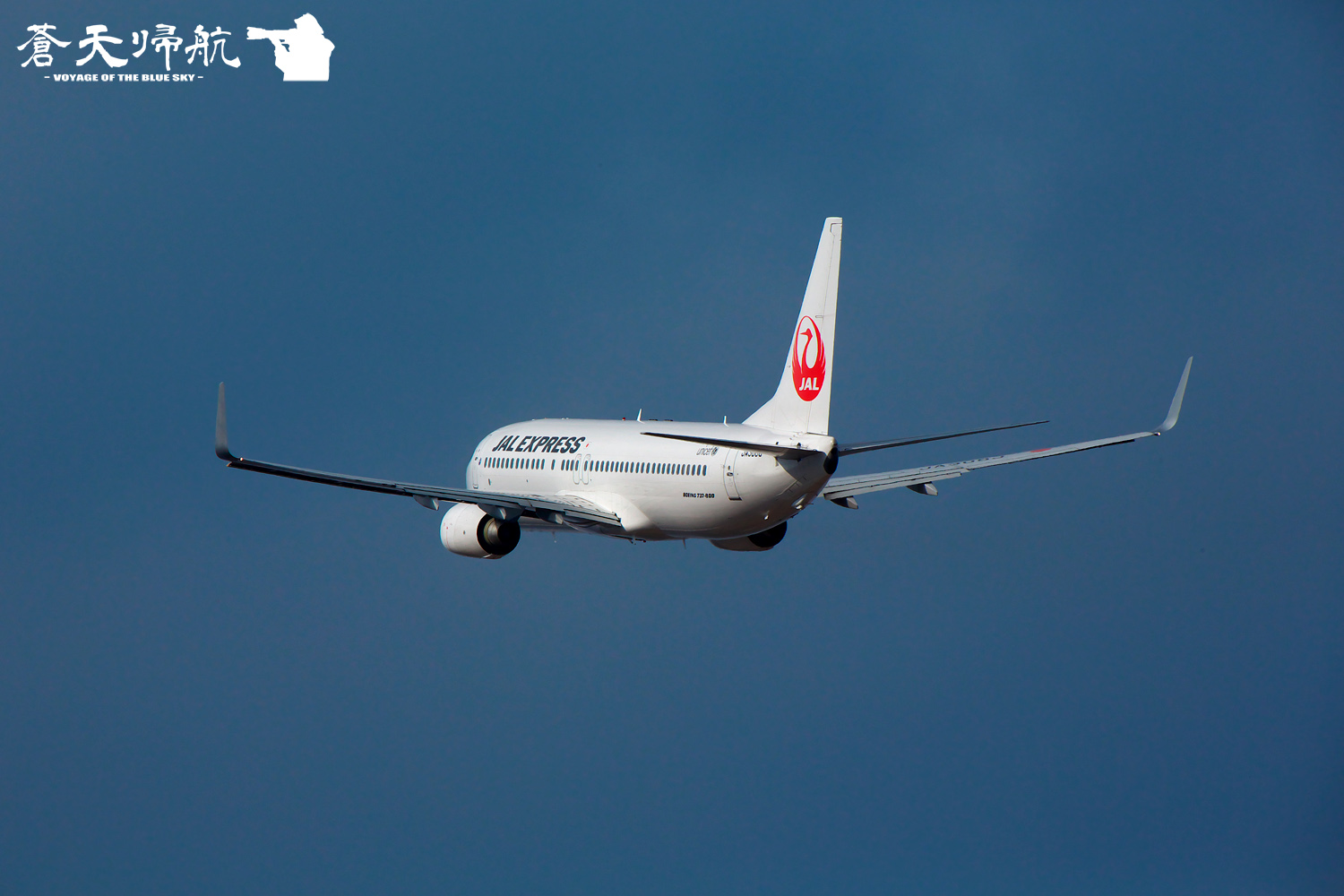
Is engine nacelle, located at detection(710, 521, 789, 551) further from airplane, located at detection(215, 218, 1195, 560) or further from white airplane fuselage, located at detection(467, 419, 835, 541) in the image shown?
white airplane fuselage, located at detection(467, 419, 835, 541)

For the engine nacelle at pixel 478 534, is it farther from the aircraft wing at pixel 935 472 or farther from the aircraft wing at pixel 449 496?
the aircraft wing at pixel 935 472

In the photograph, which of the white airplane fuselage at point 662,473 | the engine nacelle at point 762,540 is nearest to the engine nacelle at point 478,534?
the white airplane fuselage at point 662,473

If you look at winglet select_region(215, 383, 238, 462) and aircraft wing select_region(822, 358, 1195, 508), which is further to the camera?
aircraft wing select_region(822, 358, 1195, 508)

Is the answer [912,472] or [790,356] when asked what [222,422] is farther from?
[912,472]

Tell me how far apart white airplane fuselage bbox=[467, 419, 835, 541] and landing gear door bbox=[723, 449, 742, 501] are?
24 millimetres

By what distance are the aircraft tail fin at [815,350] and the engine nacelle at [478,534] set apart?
996 centimetres

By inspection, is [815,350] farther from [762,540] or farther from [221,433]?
[221,433]

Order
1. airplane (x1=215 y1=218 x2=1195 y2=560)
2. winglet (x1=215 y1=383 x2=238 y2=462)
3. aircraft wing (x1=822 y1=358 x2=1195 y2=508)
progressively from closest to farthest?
winglet (x1=215 y1=383 x2=238 y2=462) < airplane (x1=215 y1=218 x2=1195 y2=560) < aircraft wing (x1=822 y1=358 x2=1195 y2=508)

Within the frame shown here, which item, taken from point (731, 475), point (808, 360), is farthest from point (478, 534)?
point (808, 360)

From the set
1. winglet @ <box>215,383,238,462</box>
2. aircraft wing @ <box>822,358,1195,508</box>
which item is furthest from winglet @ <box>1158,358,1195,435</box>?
winglet @ <box>215,383,238,462</box>

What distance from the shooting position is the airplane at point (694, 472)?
127ft

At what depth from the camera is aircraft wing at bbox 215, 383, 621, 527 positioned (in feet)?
114

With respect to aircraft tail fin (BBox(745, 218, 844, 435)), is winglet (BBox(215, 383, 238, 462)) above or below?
below

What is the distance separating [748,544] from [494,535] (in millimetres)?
7686
